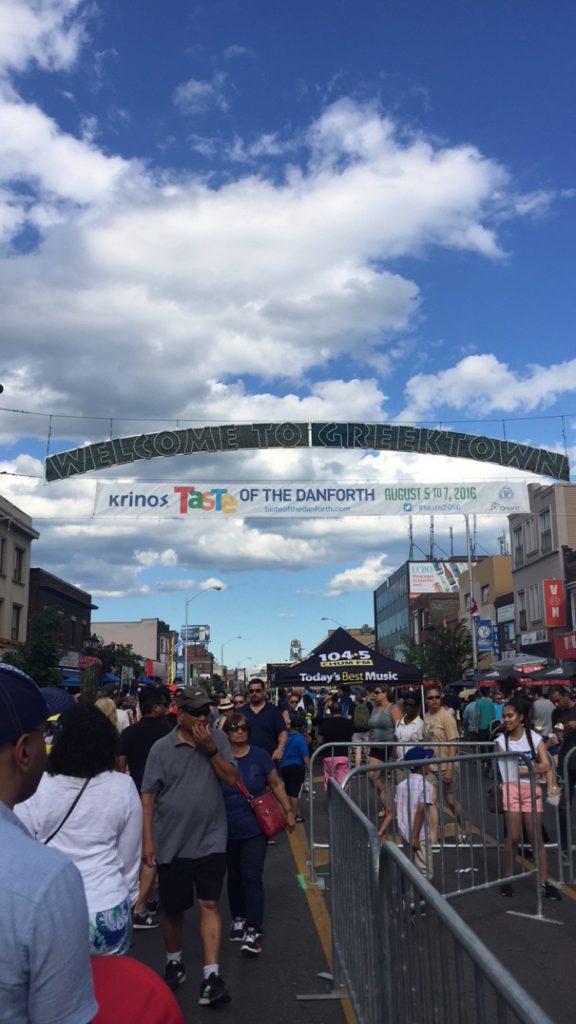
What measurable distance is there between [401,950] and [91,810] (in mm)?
1541

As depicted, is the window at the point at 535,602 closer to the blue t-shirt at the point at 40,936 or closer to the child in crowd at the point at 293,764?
the child in crowd at the point at 293,764

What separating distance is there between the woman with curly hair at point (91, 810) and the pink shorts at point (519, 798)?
4702 millimetres

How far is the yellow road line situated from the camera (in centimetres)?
536

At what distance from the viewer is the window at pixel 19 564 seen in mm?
43062

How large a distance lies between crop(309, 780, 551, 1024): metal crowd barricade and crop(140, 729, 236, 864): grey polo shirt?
2.61 ft

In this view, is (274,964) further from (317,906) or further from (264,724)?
(264,724)

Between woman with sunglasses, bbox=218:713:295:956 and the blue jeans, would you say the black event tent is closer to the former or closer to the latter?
woman with sunglasses, bbox=218:713:295:956

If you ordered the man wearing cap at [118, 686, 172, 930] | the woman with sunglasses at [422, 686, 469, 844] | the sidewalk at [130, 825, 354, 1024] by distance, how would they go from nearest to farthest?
the sidewalk at [130, 825, 354, 1024] → the woman with sunglasses at [422, 686, 469, 844] → the man wearing cap at [118, 686, 172, 930]

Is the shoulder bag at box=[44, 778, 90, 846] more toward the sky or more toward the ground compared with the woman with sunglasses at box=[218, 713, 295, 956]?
more toward the sky

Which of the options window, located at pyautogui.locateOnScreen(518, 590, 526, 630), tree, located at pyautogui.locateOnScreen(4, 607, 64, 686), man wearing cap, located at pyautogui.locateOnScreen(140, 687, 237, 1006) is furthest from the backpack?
window, located at pyautogui.locateOnScreen(518, 590, 526, 630)

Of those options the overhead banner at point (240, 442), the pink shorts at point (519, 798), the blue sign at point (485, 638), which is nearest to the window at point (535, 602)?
the blue sign at point (485, 638)

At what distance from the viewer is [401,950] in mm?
3375

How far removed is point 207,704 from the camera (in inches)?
215

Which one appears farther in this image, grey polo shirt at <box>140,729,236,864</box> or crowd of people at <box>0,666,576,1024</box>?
grey polo shirt at <box>140,729,236,864</box>
